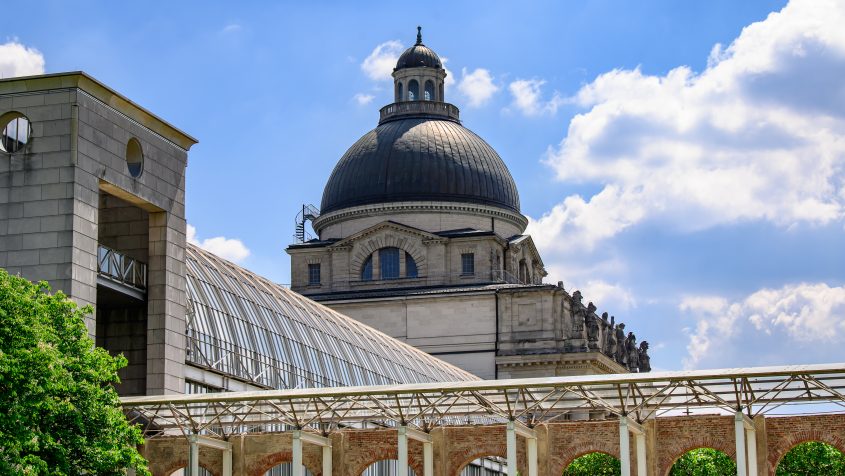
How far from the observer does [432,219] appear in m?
126

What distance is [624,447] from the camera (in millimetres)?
54438

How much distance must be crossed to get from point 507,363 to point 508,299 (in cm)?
479

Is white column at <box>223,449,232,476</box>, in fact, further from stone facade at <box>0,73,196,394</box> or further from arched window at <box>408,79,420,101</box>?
arched window at <box>408,79,420,101</box>

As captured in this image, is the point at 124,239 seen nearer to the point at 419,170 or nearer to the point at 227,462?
the point at 227,462

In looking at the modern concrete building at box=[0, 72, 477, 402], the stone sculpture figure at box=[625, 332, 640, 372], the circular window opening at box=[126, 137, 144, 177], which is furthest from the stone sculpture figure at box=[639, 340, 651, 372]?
the circular window opening at box=[126, 137, 144, 177]

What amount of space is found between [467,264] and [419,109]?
14.9 m

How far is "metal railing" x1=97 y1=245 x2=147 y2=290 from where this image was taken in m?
Result: 59.7

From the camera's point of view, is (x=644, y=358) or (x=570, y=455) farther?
(x=644, y=358)

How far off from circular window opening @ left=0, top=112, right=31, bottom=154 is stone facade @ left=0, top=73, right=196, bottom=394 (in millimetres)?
278

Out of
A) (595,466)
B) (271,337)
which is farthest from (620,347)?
(271,337)

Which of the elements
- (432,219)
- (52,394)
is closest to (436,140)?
(432,219)

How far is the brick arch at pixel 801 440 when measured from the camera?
5481cm

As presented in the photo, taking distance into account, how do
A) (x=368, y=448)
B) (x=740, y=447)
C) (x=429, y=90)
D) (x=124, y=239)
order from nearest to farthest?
(x=740, y=447) < (x=368, y=448) < (x=124, y=239) < (x=429, y=90)

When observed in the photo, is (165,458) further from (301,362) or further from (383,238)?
(383,238)
